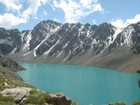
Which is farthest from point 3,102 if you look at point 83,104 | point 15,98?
point 83,104

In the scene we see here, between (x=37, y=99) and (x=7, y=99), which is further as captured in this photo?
(x=37, y=99)

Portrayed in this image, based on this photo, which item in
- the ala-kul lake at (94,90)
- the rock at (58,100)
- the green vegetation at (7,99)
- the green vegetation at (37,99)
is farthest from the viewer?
the ala-kul lake at (94,90)

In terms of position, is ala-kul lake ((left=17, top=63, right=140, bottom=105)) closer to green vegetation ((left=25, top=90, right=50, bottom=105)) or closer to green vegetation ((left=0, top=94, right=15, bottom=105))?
green vegetation ((left=25, top=90, right=50, bottom=105))

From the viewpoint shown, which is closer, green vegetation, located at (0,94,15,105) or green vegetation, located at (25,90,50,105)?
green vegetation, located at (0,94,15,105)

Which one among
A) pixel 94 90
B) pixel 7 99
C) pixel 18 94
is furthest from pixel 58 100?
pixel 94 90

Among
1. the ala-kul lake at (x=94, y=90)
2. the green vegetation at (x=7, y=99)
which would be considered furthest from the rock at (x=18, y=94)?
the ala-kul lake at (x=94, y=90)

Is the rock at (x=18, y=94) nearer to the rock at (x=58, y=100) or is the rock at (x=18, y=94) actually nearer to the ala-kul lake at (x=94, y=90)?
the rock at (x=58, y=100)

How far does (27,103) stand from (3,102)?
172cm

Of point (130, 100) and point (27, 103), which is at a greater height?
point (27, 103)

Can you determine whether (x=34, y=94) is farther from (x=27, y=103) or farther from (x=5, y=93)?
(x=5, y=93)

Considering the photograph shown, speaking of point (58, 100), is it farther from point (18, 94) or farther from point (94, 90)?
point (94, 90)

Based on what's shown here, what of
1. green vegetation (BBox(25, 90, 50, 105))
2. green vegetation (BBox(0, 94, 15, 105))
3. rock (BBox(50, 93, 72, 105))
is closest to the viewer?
green vegetation (BBox(0, 94, 15, 105))

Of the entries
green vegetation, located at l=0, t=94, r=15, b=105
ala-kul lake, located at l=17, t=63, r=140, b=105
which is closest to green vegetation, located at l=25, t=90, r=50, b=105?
green vegetation, located at l=0, t=94, r=15, b=105

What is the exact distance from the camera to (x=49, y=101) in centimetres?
1535
